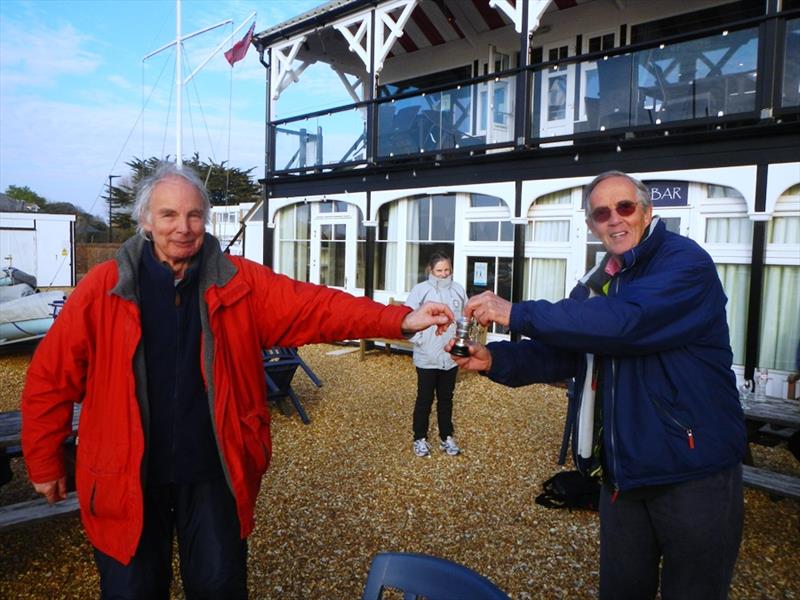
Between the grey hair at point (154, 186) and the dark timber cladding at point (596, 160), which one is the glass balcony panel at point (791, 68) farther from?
the grey hair at point (154, 186)

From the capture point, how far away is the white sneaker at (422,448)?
5.80 meters

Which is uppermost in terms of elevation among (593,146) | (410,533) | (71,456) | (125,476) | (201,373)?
(593,146)

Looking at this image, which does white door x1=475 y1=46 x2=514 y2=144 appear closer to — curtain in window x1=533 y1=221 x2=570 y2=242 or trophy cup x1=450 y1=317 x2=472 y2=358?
curtain in window x1=533 y1=221 x2=570 y2=242

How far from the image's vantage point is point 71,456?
4.10m

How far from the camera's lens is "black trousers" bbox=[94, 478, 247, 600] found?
2.19m

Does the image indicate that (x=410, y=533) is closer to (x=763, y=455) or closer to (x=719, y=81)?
(x=763, y=455)

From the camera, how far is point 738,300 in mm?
8172

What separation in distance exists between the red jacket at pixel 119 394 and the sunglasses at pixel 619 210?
4.72ft

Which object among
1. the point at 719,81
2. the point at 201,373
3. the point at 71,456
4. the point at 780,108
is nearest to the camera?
the point at 201,373

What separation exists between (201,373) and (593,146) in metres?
8.09

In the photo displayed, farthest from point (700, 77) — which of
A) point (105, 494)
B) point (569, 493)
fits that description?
point (105, 494)

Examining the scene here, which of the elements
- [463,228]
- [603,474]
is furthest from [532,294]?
[603,474]

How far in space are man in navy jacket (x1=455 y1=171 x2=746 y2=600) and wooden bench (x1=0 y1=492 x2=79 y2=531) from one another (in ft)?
9.13

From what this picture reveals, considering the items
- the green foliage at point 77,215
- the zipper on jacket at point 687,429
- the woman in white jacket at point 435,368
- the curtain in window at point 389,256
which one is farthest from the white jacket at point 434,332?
the green foliage at point 77,215
